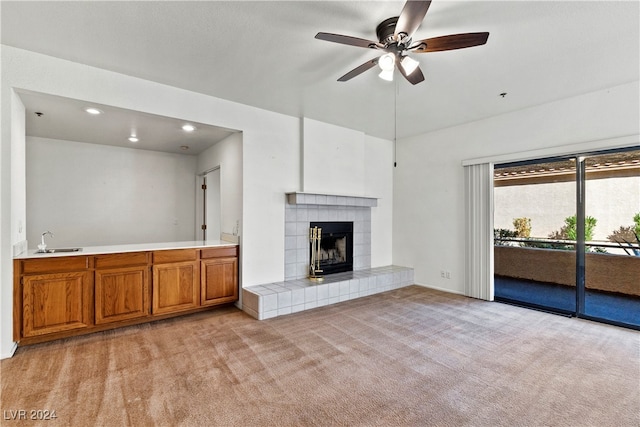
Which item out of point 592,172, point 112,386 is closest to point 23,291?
point 112,386

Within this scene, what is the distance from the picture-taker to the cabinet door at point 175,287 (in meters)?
3.46

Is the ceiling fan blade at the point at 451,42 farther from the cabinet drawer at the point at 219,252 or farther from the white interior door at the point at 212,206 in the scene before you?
the white interior door at the point at 212,206

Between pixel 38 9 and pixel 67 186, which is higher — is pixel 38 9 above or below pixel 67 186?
above

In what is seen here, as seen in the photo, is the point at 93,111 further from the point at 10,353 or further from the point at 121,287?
the point at 10,353

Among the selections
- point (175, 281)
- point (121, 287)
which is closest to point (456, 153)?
point (175, 281)

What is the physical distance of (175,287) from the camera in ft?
11.8

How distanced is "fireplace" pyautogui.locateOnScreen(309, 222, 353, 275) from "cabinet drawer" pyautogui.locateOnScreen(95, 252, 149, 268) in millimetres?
2323

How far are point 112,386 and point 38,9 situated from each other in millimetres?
2816

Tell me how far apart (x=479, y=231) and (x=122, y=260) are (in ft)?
15.7

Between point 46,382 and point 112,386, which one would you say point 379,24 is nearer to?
point 112,386

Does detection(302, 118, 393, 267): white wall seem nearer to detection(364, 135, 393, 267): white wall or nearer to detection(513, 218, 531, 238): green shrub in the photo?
detection(364, 135, 393, 267): white wall

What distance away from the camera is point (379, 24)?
88.4 inches

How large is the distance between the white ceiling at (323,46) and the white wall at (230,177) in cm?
72

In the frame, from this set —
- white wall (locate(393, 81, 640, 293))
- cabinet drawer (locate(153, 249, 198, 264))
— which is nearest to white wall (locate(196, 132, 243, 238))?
cabinet drawer (locate(153, 249, 198, 264))
